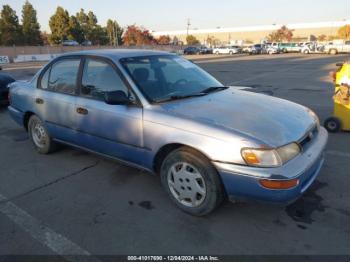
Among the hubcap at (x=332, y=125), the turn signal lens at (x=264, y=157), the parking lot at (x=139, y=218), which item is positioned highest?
the turn signal lens at (x=264, y=157)

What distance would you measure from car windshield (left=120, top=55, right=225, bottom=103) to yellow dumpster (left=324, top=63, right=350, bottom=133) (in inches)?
109

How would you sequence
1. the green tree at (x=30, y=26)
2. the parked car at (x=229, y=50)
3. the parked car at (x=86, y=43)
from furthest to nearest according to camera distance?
1. the parked car at (x=86, y=43)
2. the green tree at (x=30, y=26)
3. the parked car at (x=229, y=50)

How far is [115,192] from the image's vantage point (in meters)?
3.86

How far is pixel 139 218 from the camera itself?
3.31 m

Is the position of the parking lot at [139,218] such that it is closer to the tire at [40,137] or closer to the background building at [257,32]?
the tire at [40,137]

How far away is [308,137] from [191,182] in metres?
1.27

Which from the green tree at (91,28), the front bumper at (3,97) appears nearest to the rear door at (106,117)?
the front bumper at (3,97)

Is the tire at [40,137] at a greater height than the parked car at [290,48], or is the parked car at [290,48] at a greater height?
the parked car at [290,48]

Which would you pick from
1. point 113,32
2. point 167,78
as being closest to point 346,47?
point 167,78

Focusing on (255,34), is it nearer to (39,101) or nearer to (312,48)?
(312,48)

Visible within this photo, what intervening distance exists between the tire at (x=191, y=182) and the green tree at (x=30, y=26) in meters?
60.7

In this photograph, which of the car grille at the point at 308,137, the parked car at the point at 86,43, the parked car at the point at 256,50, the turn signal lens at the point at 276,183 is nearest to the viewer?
the turn signal lens at the point at 276,183

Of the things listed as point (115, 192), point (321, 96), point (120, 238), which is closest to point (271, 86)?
point (321, 96)

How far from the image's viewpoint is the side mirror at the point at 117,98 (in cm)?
348
